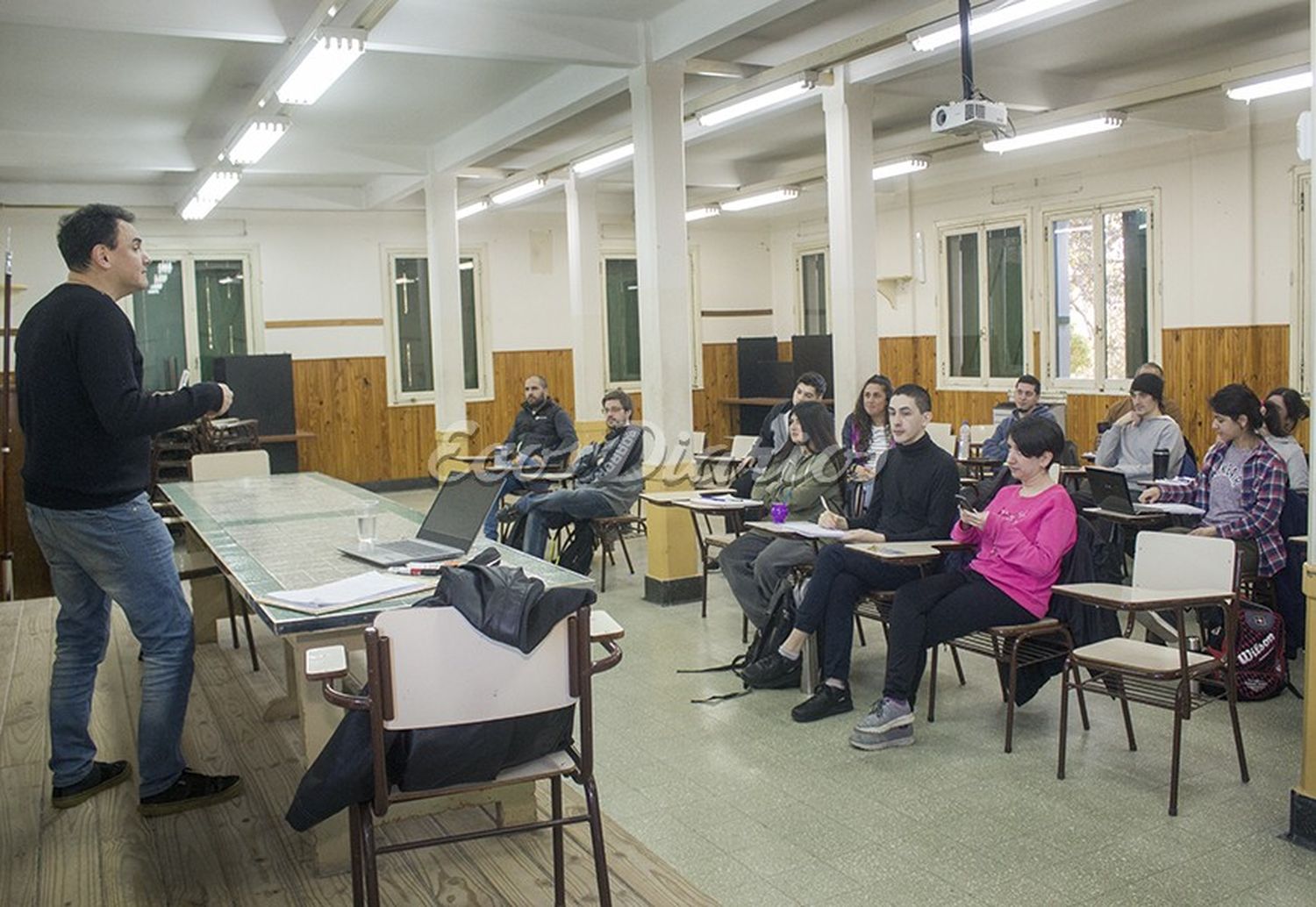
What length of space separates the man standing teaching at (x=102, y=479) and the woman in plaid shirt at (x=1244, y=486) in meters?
3.97

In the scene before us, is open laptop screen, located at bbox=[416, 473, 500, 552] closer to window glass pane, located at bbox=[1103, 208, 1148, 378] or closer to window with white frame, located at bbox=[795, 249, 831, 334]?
window glass pane, located at bbox=[1103, 208, 1148, 378]

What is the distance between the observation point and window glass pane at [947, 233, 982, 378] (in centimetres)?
1238

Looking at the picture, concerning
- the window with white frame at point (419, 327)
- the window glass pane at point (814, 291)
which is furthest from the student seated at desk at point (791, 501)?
the window glass pane at point (814, 291)

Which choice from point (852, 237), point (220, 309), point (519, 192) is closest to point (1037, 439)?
point (852, 237)

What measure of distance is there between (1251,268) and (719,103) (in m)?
4.75

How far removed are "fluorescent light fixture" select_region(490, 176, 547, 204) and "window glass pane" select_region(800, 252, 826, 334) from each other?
4.30 m

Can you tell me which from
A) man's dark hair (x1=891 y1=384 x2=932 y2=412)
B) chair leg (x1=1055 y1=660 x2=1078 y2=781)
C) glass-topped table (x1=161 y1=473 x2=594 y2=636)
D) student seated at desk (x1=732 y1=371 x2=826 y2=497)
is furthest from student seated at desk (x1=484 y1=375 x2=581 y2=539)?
chair leg (x1=1055 y1=660 x2=1078 y2=781)

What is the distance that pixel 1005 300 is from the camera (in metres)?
12.0

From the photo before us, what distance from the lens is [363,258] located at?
13.7 m

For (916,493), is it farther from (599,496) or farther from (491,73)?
(491,73)

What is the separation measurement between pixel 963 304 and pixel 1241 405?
7.60m

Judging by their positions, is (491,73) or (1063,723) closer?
(1063,723)

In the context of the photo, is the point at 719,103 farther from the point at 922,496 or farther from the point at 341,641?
the point at 341,641

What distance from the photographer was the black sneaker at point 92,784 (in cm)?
389
